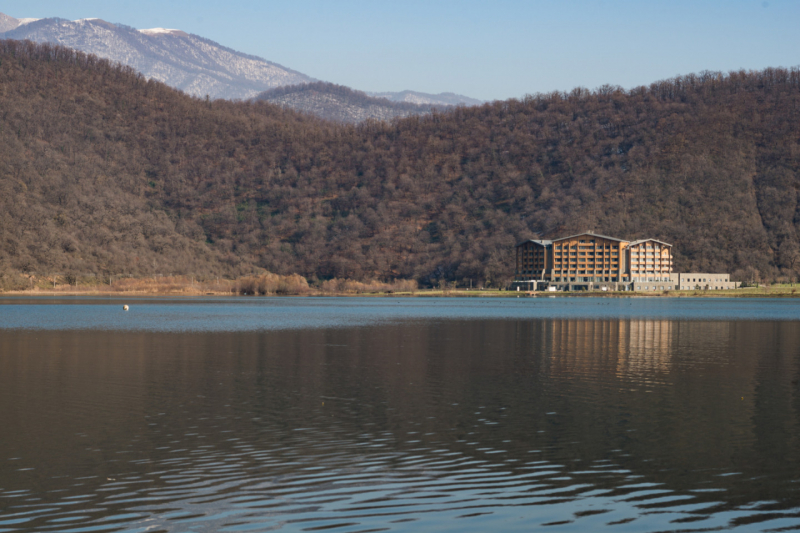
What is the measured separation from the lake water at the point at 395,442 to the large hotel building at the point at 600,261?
15673 cm

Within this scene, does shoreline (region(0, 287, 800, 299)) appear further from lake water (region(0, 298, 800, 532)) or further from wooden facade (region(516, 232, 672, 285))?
lake water (region(0, 298, 800, 532))

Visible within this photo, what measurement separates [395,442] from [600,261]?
18564cm

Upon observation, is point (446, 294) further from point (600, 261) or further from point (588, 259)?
point (600, 261)

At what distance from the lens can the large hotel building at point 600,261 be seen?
187875 millimetres

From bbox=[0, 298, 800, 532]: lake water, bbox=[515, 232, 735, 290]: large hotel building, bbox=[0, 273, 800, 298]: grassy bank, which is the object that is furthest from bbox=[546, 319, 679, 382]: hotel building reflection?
bbox=[515, 232, 735, 290]: large hotel building

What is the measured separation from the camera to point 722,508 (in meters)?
12.4

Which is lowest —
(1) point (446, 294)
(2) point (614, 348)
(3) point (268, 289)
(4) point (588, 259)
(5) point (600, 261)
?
(1) point (446, 294)

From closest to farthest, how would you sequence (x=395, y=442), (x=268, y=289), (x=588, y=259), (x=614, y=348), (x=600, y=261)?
(x=395, y=442), (x=614, y=348), (x=268, y=289), (x=600, y=261), (x=588, y=259)

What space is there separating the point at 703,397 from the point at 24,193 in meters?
169

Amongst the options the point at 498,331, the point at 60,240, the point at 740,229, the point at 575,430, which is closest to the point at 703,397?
the point at 575,430

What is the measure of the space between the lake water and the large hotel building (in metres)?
157

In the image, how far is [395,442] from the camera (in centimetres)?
1722

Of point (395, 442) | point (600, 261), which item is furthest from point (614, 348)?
point (600, 261)

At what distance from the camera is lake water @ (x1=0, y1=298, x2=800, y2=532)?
11977 millimetres
